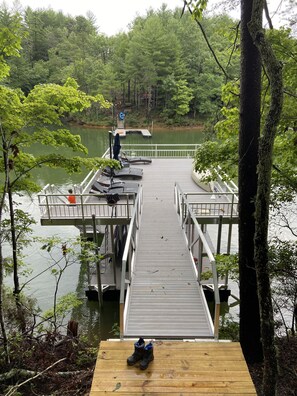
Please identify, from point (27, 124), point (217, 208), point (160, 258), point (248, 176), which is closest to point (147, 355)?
point (248, 176)

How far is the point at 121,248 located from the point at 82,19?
53561mm

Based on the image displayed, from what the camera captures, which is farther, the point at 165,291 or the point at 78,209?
the point at 78,209

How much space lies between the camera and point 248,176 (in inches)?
154

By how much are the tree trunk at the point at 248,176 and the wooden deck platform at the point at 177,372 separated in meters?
0.82

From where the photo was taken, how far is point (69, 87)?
557 centimetres

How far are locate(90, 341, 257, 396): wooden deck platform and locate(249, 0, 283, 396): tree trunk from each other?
308mm

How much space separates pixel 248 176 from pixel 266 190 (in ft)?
3.82

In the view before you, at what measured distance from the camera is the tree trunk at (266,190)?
2502mm

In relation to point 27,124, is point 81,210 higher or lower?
lower

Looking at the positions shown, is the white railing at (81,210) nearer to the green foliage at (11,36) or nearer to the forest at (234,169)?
the forest at (234,169)

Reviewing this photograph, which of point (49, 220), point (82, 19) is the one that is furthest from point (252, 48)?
point (82, 19)

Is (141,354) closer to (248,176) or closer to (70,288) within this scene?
(248,176)

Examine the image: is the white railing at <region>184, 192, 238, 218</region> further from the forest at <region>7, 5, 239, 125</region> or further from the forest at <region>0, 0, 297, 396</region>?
the forest at <region>7, 5, 239, 125</region>

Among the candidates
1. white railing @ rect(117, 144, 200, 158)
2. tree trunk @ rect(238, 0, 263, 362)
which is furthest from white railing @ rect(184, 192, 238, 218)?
white railing @ rect(117, 144, 200, 158)
